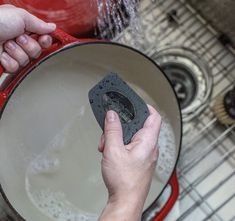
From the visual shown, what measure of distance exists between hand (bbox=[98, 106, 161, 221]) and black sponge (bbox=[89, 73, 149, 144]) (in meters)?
0.03

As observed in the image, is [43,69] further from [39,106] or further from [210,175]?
[210,175]

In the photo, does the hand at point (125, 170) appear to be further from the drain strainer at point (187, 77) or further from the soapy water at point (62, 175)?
the drain strainer at point (187, 77)

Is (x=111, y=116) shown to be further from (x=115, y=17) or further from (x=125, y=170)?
(x=115, y=17)

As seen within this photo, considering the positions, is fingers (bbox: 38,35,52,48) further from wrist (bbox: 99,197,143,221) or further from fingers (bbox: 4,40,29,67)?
wrist (bbox: 99,197,143,221)

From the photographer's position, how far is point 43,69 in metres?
0.75

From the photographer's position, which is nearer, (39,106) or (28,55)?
(28,55)

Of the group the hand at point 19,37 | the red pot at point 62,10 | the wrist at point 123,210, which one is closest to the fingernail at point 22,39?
the hand at point 19,37

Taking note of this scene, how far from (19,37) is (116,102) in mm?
162

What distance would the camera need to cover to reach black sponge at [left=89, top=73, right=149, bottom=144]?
1.93 ft

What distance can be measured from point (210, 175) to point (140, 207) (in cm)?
38

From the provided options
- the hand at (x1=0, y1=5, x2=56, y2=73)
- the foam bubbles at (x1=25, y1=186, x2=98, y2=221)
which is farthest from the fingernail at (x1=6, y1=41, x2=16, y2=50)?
the foam bubbles at (x1=25, y1=186, x2=98, y2=221)

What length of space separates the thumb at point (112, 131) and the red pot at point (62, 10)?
0.83 ft

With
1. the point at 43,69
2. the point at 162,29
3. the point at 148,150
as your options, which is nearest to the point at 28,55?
the point at 43,69

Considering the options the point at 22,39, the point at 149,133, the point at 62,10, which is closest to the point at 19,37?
the point at 22,39
